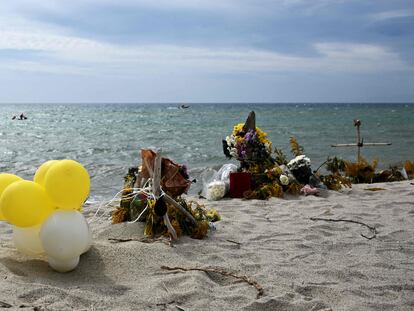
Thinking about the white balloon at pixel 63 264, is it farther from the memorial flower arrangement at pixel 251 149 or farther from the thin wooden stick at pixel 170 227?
the memorial flower arrangement at pixel 251 149

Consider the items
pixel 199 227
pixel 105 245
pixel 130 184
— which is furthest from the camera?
pixel 130 184

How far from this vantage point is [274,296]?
380 centimetres

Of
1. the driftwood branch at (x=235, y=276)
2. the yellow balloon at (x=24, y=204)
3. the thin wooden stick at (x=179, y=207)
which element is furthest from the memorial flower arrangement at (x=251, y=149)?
the yellow balloon at (x=24, y=204)

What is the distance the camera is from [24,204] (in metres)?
3.93

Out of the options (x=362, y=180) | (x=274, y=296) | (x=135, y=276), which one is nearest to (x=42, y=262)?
(x=135, y=276)

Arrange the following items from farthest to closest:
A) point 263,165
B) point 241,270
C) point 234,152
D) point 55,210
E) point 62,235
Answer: point 234,152, point 263,165, point 241,270, point 55,210, point 62,235

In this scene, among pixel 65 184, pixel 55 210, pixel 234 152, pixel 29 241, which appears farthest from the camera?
pixel 234 152

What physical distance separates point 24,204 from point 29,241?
47 cm

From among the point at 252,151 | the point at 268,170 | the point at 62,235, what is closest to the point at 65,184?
the point at 62,235

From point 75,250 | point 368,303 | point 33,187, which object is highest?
point 33,187

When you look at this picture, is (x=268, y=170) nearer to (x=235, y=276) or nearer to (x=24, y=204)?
(x=235, y=276)

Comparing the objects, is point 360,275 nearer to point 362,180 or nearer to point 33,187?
point 33,187

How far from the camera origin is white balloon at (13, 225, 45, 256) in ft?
13.9

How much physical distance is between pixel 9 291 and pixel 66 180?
37.7 inches
